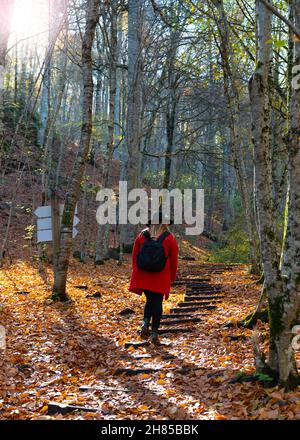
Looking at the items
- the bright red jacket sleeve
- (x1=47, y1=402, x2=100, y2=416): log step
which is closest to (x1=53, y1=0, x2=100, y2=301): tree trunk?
the bright red jacket sleeve

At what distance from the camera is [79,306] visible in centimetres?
940

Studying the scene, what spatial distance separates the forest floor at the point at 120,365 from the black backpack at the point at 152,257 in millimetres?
1202

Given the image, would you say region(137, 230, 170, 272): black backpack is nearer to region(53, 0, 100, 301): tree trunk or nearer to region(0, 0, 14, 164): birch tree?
region(0, 0, 14, 164): birch tree

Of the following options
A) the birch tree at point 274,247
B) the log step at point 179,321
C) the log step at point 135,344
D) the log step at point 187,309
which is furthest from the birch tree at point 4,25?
the log step at point 187,309

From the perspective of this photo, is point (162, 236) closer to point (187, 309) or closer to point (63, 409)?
point (187, 309)

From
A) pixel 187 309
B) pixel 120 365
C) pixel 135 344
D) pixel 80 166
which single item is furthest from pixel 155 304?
pixel 80 166

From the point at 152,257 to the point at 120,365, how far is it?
1.58m

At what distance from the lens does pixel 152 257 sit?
21.0 ft

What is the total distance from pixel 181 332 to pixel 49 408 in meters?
3.43

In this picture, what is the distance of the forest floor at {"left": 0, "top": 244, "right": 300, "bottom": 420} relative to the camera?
13.7 ft

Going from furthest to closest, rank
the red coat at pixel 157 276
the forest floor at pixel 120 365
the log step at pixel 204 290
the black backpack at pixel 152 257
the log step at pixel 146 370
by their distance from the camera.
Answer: the log step at pixel 204 290 → the red coat at pixel 157 276 → the black backpack at pixel 152 257 → the log step at pixel 146 370 → the forest floor at pixel 120 365

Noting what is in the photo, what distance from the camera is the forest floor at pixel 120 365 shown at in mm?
4180

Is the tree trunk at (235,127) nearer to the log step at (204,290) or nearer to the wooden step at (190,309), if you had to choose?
the log step at (204,290)

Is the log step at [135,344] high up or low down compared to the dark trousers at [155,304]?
down
